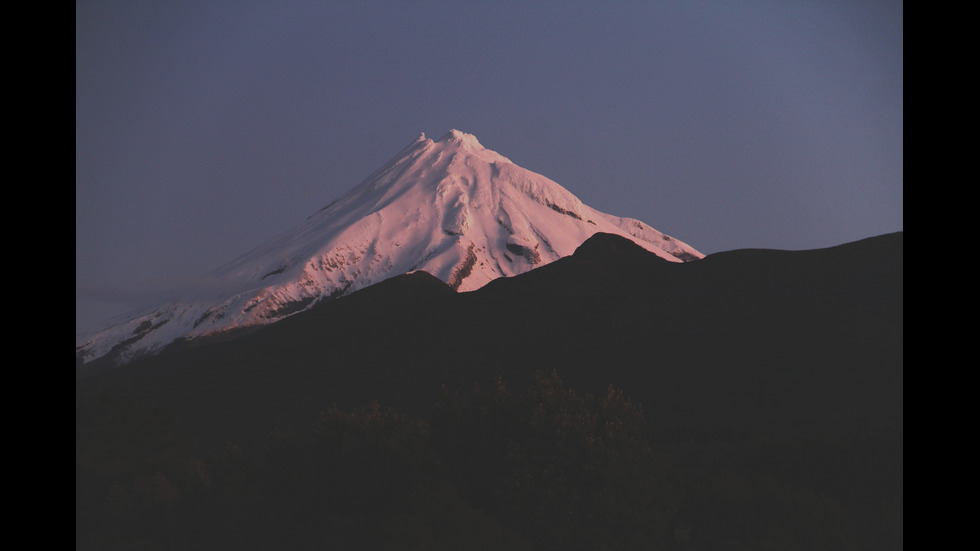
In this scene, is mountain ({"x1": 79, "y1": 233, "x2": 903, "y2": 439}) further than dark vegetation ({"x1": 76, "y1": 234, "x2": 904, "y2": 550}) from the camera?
Yes

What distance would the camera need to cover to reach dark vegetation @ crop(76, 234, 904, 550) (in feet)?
133

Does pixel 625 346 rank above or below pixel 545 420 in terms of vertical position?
below

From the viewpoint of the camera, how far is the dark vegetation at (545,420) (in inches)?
1593

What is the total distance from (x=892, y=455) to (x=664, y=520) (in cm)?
1608

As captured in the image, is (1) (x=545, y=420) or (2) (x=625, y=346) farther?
(2) (x=625, y=346)

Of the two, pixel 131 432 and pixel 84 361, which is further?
pixel 84 361

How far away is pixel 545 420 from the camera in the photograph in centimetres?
4341

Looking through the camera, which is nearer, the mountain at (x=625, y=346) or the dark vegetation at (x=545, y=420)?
the dark vegetation at (x=545, y=420)
